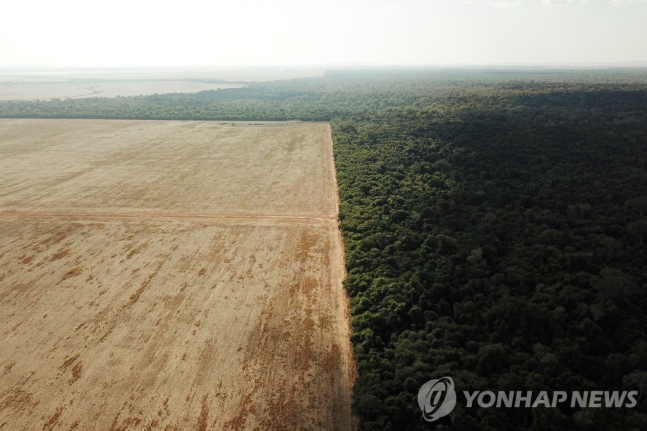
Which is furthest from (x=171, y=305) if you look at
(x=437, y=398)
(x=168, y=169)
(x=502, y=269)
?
(x=168, y=169)

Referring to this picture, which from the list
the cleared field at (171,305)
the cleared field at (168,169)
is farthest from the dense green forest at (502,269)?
the cleared field at (168,169)

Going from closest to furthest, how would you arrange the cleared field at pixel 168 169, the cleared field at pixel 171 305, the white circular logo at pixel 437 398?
the white circular logo at pixel 437 398 < the cleared field at pixel 171 305 < the cleared field at pixel 168 169

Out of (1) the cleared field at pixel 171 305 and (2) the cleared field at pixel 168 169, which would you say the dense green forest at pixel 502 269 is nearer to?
(1) the cleared field at pixel 171 305

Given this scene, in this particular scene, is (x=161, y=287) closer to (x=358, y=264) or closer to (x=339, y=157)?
(x=358, y=264)

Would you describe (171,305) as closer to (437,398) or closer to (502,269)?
(437,398)

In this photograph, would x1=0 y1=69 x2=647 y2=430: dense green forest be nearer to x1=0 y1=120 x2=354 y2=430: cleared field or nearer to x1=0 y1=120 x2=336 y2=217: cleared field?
x1=0 y1=120 x2=354 y2=430: cleared field

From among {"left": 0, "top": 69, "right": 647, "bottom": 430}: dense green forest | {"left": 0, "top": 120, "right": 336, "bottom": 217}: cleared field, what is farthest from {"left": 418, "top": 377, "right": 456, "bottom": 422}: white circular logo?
{"left": 0, "top": 120, "right": 336, "bottom": 217}: cleared field
